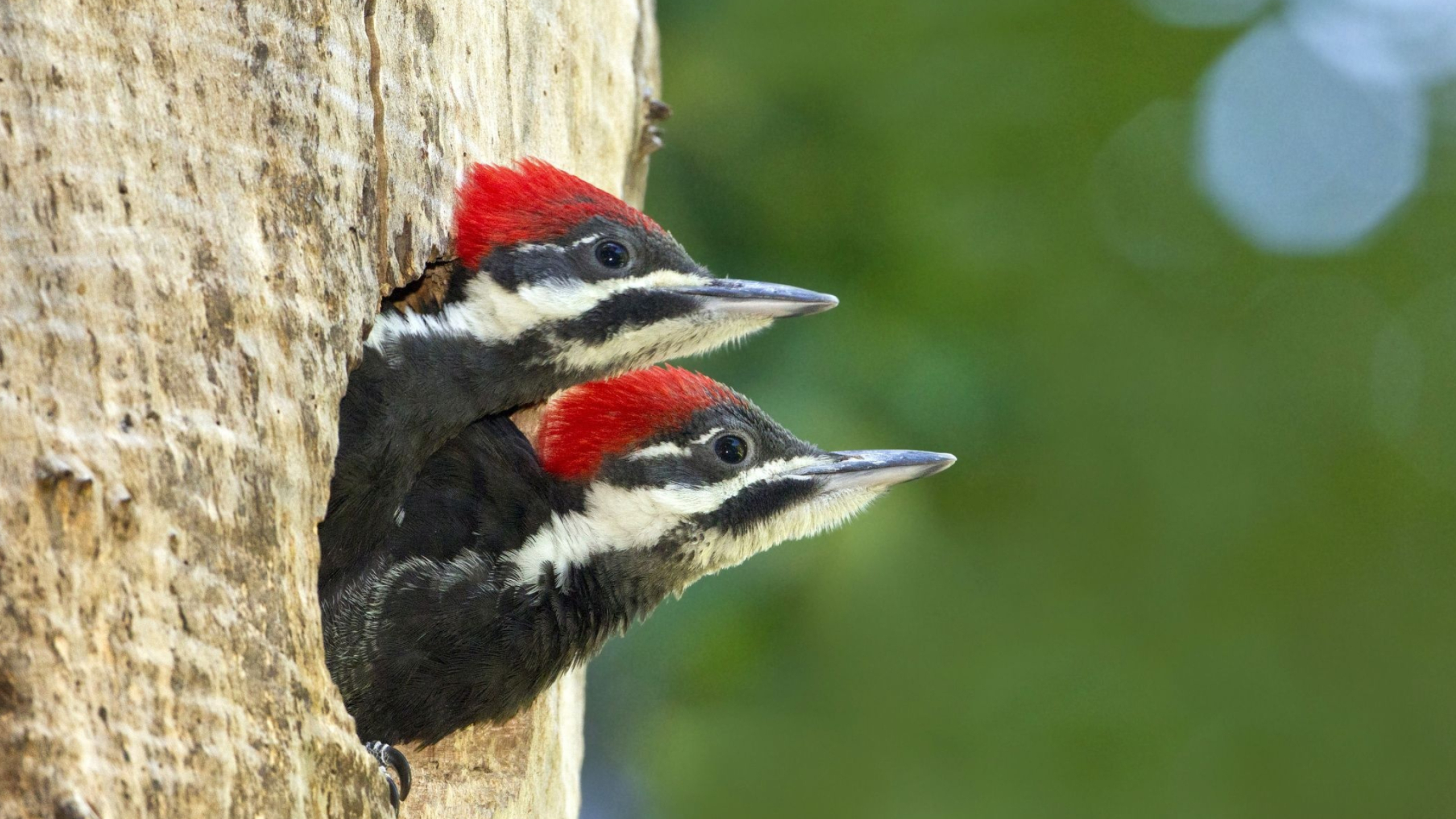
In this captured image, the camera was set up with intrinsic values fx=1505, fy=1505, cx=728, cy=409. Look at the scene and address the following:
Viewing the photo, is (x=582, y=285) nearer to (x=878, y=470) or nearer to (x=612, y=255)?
(x=612, y=255)

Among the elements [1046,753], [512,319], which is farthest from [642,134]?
[1046,753]

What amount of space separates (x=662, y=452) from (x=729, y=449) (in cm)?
13

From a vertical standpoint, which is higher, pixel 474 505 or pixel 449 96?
pixel 449 96

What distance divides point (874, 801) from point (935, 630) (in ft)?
2.72

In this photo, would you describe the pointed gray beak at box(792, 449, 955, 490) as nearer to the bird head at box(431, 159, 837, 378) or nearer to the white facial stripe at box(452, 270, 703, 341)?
the bird head at box(431, 159, 837, 378)

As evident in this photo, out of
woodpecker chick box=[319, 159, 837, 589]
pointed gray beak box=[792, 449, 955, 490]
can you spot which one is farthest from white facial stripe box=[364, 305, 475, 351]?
pointed gray beak box=[792, 449, 955, 490]

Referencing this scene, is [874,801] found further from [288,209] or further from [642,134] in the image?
[288,209]

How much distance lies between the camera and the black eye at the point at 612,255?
2.60m

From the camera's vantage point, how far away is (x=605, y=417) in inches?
104

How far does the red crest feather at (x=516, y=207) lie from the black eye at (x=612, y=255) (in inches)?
2.1

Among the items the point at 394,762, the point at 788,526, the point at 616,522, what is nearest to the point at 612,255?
the point at 616,522

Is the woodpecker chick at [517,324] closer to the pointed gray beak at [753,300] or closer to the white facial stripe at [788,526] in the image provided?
the pointed gray beak at [753,300]

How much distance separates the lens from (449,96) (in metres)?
2.41

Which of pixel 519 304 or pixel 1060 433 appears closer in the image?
pixel 519 304
